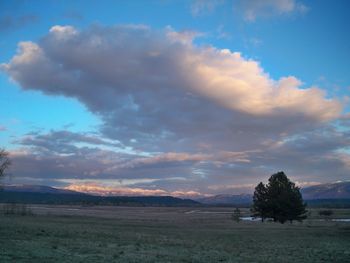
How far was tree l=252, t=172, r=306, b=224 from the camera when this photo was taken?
7112 cm

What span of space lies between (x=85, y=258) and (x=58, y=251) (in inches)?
128

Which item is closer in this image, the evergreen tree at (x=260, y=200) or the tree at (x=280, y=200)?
the tree at (x=280, y=200)

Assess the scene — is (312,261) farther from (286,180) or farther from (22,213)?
(22,213)

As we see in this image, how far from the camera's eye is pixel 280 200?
71125 millimetres

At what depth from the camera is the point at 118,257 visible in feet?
78.8

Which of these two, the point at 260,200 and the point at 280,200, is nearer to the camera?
the point at 280,200

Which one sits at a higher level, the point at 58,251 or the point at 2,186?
the point at 2,186

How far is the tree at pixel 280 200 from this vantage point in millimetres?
71125

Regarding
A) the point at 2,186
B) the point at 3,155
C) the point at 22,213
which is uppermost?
the point at 3,155

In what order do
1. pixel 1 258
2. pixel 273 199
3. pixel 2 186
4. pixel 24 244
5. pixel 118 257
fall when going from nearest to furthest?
pixel 1 258 < pixel 118 257 < pixel 24 244 < pixel 2 186 < pixel 273 199

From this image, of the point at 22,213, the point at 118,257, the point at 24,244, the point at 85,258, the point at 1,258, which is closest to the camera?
the point at 1,258

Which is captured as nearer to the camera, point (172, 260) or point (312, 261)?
point (172, 260)

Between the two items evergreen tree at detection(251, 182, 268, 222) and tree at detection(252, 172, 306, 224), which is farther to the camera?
evergreen tree at detection(251, 182, 268, 222)

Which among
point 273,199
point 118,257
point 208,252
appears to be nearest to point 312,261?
point 208,252
